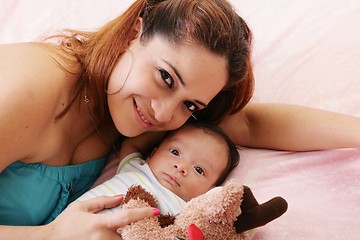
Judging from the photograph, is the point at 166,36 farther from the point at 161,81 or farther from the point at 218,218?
the point at 218,218

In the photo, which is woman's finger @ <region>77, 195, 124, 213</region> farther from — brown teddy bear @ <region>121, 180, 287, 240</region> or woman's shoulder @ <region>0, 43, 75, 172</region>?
woman's shoulder @ <region>0, 43, 75, 172</region>

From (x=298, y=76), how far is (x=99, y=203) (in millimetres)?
1142

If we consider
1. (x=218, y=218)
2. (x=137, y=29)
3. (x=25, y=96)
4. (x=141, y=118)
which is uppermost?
(x=137, y=29)

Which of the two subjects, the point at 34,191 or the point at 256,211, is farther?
the point at 34,191

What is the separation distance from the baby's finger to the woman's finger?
0.07 metres

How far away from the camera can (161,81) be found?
3.72 feet

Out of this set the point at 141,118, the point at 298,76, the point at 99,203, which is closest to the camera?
the point at 99,203

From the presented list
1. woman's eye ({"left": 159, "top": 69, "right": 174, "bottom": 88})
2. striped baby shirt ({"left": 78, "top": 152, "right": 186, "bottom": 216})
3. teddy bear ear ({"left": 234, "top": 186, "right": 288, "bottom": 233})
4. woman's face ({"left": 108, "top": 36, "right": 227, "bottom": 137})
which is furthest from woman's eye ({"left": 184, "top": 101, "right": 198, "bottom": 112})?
teddy bear ear ({"left": 234, "top": 186, "right": 288, "bottom": 233})

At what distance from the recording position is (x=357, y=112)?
5.23 ft

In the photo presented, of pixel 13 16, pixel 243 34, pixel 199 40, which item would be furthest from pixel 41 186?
pixel 13 16

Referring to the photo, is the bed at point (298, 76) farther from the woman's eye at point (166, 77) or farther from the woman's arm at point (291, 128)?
the woman's eye at point (166, 77)

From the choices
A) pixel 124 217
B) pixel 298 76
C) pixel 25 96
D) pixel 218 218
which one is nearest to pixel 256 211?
pixel 218 218

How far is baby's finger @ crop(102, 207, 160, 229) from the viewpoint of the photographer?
38.4 inches

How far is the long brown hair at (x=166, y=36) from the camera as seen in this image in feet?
3.74
